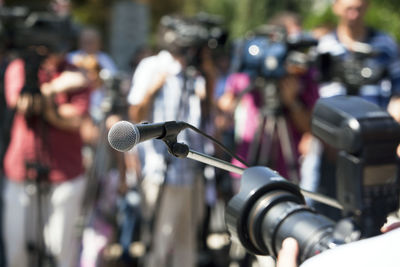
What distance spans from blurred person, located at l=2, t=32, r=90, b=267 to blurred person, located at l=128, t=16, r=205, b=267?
0.34m

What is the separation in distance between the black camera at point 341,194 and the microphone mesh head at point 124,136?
1.13 feet

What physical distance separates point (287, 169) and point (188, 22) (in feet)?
3.11

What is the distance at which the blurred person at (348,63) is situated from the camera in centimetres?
264

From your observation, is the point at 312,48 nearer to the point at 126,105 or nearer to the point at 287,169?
the point at 287,169

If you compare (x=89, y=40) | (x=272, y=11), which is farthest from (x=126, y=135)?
(x=272, y=11)

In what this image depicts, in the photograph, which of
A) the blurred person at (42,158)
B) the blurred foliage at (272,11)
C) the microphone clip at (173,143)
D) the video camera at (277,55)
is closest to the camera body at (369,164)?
the microphone clip at (173,143)

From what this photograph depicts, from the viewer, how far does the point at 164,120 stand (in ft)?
10.1

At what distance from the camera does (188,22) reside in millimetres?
3145

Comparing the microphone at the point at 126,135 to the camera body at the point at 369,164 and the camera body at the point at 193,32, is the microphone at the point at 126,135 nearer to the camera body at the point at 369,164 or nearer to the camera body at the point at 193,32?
the camera body at the point at 369,164

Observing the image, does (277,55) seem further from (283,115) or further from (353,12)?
(353,12)

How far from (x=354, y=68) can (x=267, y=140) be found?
75 centimetres

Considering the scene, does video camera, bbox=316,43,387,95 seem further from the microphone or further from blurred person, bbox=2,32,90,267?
the microphone

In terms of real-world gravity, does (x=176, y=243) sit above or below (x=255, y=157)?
below

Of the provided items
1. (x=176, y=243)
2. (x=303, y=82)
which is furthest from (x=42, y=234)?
(x=303, y=82)
